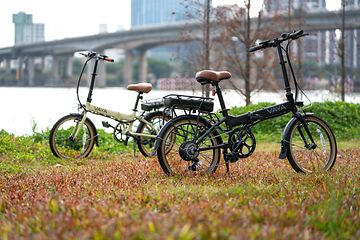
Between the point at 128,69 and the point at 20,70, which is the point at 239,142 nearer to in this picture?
the point at 128,69

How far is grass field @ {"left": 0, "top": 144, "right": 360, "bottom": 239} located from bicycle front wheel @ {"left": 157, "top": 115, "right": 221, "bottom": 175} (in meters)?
0.17

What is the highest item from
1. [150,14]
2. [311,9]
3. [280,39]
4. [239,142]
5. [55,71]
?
[150,14]

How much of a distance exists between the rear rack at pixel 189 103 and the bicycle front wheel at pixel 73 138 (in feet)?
9.50

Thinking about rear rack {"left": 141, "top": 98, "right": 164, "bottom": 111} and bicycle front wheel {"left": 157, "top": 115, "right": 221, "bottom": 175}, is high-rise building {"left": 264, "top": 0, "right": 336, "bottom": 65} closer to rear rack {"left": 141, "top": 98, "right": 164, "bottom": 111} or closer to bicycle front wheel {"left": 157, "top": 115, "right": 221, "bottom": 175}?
rear rack {"left": 141, "top": 98, "right": 164, "bottom": 111}

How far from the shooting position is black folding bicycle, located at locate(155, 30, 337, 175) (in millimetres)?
5805

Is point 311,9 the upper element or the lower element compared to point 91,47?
upper

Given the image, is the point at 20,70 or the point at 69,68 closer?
the point at 69,68

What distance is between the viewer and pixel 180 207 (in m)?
3.60

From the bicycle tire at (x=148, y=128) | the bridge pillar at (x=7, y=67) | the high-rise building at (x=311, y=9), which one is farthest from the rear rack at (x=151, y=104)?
the bridge pillar at (x=7, y=67)

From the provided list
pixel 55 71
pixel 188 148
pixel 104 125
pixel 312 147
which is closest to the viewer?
pixel 188 148

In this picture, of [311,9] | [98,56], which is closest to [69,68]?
[311,9]

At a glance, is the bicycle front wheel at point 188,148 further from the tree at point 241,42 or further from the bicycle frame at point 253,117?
the tree at point 241,42

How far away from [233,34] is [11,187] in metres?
14.2

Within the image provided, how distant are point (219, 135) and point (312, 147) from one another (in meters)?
1.13
